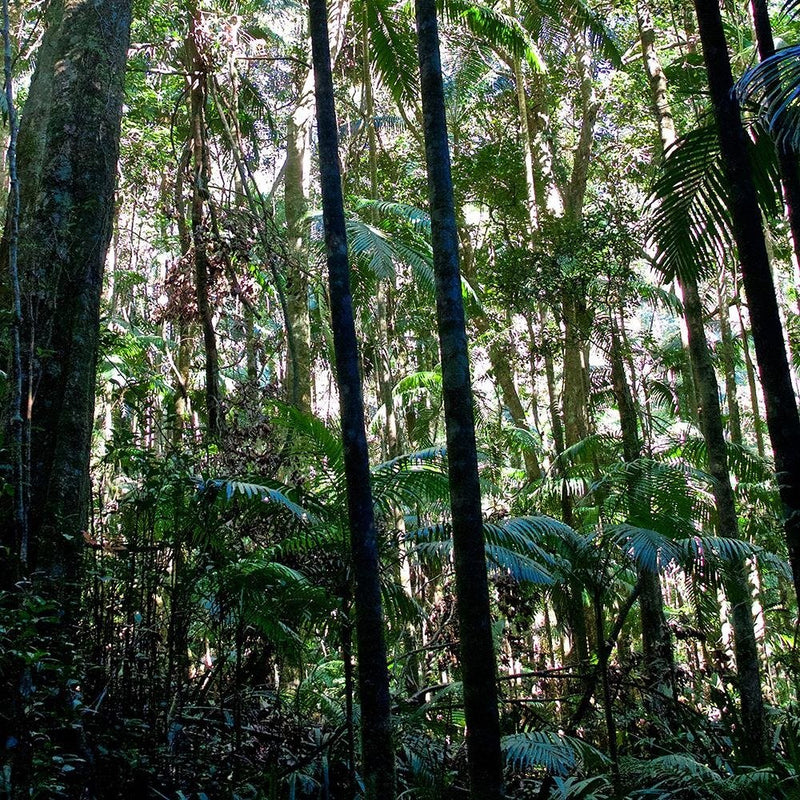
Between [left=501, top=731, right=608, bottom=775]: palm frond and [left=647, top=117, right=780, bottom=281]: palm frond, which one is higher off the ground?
[left=647, top=117, right=780, bottom=281]: palm frond

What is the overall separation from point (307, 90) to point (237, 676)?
833 centimetres

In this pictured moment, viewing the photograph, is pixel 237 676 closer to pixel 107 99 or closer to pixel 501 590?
pixel 501 590

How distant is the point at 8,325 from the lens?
3768 millimetres

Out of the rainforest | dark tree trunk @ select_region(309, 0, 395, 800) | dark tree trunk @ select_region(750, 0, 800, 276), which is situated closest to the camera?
the rainforest

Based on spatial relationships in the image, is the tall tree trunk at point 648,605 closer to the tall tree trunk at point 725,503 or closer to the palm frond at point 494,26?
Result: the tall tree trunk at point 725,503

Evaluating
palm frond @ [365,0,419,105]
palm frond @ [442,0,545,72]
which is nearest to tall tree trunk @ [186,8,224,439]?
palm frond @ [365,0,419,105]

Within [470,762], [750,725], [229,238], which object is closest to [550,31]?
[229,238]

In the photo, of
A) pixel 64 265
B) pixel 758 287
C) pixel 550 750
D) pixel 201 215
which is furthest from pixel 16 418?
pixel 201 215

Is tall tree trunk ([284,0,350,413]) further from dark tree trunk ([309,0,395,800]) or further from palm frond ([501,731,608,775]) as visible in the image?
palm frond ([501,731,608,775])

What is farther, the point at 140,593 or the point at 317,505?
the point at 317,505

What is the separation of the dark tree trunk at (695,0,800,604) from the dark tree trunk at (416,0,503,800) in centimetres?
165

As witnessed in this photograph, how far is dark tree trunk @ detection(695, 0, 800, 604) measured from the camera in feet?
13.8

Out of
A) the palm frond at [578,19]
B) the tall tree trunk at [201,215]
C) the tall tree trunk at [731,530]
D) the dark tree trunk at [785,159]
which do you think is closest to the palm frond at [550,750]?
the tall tree trunk at [731,530]

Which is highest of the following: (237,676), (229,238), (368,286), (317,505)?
(368,286)
